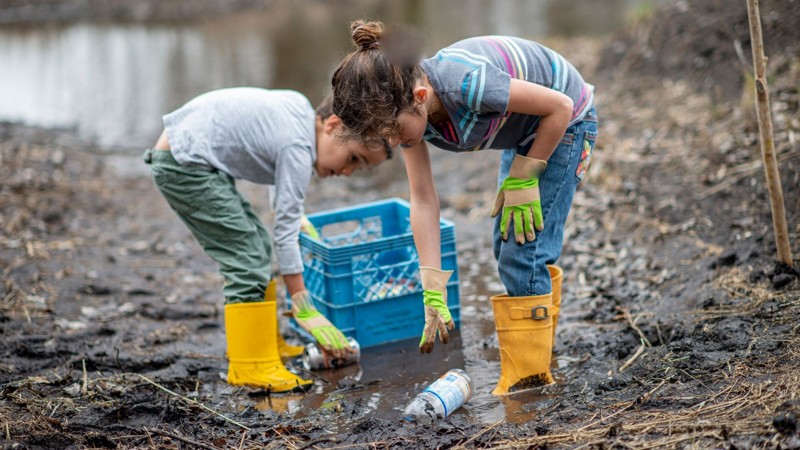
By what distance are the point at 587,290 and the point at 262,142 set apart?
2225mm

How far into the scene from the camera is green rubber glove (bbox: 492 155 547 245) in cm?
353

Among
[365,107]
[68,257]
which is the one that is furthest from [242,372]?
[68,257]

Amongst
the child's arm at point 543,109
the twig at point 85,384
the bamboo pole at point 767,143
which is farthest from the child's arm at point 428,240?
the bamboo pole at point 767,143

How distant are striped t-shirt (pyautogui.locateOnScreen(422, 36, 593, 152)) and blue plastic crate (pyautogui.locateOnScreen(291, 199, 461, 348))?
990 millimetres

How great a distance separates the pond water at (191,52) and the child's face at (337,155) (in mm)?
6408

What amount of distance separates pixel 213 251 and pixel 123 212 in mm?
3516

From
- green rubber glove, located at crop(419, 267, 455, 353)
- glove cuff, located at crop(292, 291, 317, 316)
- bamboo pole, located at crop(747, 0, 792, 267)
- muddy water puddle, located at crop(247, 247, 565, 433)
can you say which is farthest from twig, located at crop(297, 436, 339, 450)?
bamboo pole, located at crop(747, 0, 792, 267)

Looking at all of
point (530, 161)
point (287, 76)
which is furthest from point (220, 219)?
point (287, 76)

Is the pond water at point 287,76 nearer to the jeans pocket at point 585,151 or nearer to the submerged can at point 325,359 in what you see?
the submerged can at point 325,359

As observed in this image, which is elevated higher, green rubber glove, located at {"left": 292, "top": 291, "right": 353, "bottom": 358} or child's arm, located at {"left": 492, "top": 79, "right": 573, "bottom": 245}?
child's arm, located at {"left": 492, "top": 79, "right": 573, "bottom": 245}

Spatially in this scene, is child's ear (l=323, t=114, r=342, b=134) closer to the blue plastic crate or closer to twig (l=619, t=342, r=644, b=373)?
the blue plastic crate

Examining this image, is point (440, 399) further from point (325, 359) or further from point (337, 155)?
point (337, 155)

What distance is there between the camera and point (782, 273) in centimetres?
417

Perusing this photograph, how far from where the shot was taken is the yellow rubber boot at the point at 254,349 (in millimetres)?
4215
